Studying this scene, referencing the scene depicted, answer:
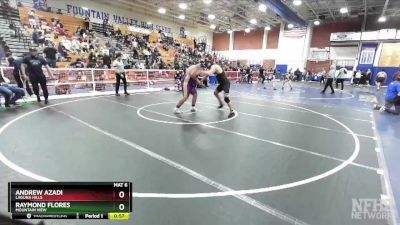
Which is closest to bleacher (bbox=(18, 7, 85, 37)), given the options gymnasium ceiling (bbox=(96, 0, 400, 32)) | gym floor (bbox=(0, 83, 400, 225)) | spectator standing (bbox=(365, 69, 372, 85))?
gymnasium ceiling (bbox=(96, 0, 400, 32))

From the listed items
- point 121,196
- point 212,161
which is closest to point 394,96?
point 212,161

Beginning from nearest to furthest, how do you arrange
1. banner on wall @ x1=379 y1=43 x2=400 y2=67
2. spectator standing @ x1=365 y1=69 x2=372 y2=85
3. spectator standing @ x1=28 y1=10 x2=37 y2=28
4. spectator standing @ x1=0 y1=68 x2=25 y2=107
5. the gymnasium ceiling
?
spectator standing @ x1=0 y1=68 x2=25 y2=107
spectator standing @ x1=28 y1=10 x2=37 y2=28
the gymnasium ceiling
banner on wall @ x1=379 y1=43 x2=400 y2=67
spectator standing @ x1=365 y1=69 x2=372 y2=85

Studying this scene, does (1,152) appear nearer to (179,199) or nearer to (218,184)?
(179,199)

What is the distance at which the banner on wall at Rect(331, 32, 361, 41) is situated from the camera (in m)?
24.2

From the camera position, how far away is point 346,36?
24.8m

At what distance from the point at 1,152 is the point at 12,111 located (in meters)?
3.53

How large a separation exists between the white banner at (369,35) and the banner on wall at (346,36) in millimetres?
372

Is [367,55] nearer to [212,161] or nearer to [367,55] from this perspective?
[367,55]

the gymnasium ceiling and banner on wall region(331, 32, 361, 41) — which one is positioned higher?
the gymnasium ceiling

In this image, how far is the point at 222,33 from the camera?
35344 millimetres

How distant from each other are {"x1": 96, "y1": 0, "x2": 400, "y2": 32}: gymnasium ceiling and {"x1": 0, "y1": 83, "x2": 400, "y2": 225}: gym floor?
15637 mm

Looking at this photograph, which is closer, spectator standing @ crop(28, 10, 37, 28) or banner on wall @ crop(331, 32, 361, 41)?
spectator standing @ crop(28, 10, 37, 28)

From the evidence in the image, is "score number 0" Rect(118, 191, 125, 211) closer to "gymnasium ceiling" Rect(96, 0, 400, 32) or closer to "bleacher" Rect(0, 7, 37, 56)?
"bleacher" Rect(0, 7, 37, 56)

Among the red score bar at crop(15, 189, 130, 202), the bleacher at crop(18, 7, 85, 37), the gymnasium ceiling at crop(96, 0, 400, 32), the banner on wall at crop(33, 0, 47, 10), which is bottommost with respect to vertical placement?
the red score bar at crop(15, 189, 130, 202)
